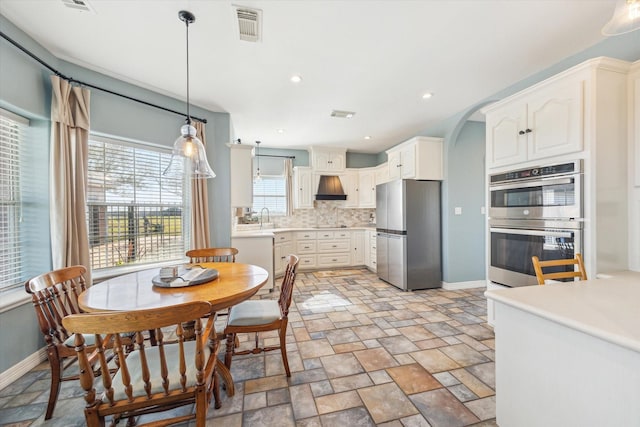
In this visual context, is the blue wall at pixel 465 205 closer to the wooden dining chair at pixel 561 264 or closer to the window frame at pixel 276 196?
the wooden dining chair at pixel 561 264

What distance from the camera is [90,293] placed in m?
1.57

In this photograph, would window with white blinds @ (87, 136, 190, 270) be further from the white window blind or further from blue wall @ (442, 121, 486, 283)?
blue wall @ (442, 121, 486, 283)

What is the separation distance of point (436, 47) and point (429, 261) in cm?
294

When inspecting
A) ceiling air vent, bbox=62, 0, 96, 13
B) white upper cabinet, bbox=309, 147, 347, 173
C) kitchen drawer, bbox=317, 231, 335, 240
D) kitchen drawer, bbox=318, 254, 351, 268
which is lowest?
kitchen drawer, bbox=318, 254, 351, 268

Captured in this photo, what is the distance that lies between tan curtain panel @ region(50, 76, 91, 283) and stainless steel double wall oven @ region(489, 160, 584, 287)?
387 centimetres

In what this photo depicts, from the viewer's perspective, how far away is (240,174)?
12.4 feet

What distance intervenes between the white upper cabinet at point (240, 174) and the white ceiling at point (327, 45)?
0.64 metres

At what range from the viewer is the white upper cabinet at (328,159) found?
5570mm

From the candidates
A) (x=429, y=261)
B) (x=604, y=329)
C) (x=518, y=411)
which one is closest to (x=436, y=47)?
(x=604, y=329)

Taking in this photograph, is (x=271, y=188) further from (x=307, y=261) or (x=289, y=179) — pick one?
(x=307, y=261)

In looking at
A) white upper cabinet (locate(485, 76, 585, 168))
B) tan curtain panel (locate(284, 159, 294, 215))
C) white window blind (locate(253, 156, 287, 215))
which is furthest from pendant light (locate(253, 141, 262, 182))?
white upper cabinet (locate(485, 76, 585, 168))

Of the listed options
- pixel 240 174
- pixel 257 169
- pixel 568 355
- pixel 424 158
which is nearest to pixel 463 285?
pixel 424 158

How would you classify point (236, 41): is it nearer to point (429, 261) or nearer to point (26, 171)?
point (26, 171)

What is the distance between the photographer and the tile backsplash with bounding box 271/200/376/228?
5.78 meters
